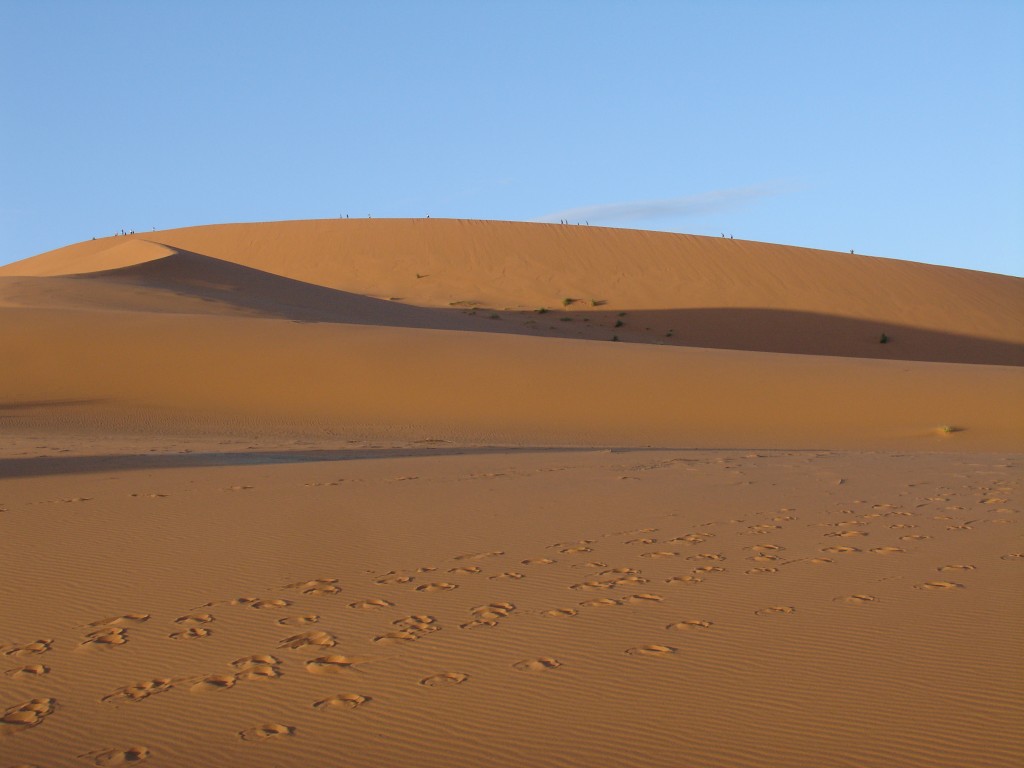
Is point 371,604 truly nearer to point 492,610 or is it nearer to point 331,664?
point 492,610

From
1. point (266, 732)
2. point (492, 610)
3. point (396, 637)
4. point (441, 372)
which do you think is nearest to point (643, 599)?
point (492, 610)

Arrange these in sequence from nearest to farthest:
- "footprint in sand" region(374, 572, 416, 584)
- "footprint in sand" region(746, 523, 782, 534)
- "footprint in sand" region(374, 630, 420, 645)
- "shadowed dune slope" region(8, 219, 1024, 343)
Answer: "footprint in sand" region(374, 630, 420, 645) < "footprint in sand" region(374, 572, 416, 584) < "footprint in sand" region(746, 523, 782, 534) < "shadowed dune slope" region(8, 219, 1024, 343)

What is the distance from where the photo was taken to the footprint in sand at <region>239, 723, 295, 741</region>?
3.47 m

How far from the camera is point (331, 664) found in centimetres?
418

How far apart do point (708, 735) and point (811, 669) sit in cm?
79

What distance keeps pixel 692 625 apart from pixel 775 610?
19.0 inches

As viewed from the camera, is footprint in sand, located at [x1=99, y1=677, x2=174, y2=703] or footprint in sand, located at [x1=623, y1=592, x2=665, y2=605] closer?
footprint in sand, located at [x1=99, y1=677, x2=174, y2=703]

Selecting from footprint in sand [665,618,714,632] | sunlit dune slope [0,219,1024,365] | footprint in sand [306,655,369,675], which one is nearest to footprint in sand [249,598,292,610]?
footprint in sand [306,655,369,675]

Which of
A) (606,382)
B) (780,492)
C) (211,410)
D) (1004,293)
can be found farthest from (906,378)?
(1004,293)

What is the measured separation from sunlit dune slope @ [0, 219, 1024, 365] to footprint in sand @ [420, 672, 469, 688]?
929 inches

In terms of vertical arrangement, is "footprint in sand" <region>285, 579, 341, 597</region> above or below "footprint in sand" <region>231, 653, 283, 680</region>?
above

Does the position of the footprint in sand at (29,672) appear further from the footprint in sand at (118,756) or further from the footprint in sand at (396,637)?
the footprint in sand at (396,637)

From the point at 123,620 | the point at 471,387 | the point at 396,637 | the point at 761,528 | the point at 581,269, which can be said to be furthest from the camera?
the point at 581,269

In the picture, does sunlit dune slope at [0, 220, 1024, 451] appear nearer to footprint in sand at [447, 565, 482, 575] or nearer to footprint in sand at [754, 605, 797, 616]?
footprint in sand at [447, 565, 482, 575]
